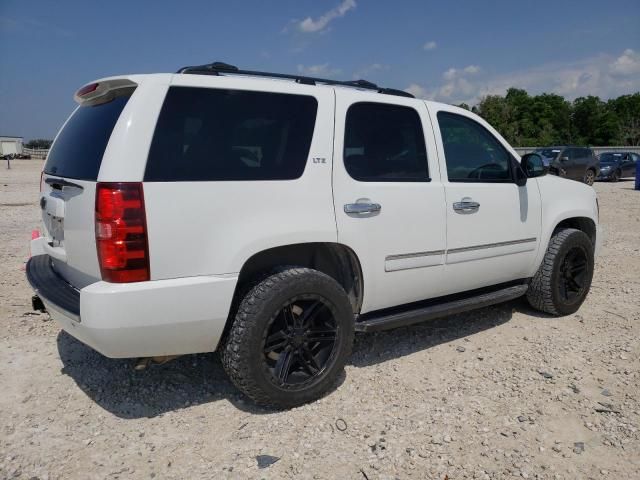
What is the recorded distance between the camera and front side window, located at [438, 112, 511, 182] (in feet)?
12.3

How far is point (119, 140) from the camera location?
2477 mm

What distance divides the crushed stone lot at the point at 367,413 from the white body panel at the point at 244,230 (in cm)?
53

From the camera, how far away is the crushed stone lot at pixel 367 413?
253 centimetres

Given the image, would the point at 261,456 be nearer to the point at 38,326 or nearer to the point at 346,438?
the point at 346,438

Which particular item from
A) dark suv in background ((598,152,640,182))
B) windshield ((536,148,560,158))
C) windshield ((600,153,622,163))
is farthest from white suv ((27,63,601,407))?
windshield ((600,153,622,163))

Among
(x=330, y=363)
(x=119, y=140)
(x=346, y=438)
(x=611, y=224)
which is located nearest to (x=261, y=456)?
(x=346, y=438)

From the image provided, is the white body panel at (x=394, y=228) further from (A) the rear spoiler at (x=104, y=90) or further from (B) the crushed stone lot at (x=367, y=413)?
(A) the rear spoiler at (x=104, y=90)

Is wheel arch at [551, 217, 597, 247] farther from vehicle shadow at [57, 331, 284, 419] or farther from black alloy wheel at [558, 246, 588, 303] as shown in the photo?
vehicle shadow at [57, 331, 284, 419]

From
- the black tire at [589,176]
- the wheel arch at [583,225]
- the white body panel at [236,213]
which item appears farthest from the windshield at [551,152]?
the white body panel at [236,213]

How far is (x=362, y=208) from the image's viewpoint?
3135 millimetres

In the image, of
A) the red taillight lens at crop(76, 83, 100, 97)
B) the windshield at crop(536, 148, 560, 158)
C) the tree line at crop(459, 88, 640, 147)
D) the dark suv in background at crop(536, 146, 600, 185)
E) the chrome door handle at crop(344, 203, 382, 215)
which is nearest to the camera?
the red taillight lens at crop(76, 83, 100, 97)

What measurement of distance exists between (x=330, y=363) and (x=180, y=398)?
99 centimetres

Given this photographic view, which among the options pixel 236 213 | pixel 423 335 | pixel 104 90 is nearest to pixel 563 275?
pixel 423 335

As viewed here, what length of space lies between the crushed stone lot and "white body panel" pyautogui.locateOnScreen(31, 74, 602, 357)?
532 mm
